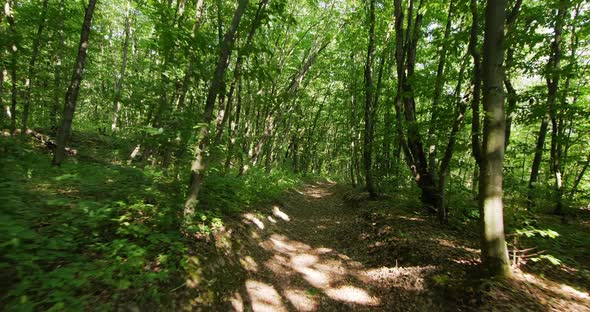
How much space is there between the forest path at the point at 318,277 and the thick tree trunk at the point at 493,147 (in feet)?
4.24

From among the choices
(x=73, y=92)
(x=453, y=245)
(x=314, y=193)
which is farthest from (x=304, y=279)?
(x=314, y=193)

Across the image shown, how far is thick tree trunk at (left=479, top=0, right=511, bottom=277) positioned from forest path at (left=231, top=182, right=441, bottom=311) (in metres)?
1.29

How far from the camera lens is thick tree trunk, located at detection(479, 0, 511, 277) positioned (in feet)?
13.7

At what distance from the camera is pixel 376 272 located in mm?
5938

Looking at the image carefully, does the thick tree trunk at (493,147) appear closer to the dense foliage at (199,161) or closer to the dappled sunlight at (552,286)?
the dense foliage at (199,161)

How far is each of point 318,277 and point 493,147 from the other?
4196 mm

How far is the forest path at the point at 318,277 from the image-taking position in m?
4.84

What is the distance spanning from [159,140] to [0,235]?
2.26 meters

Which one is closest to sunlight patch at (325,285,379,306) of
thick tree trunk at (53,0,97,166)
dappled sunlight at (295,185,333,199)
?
thick tree trunk at (53,0,97,166)

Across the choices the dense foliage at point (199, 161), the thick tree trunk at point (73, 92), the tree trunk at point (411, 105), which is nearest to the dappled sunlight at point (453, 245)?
the dense foliage at point (199, 161)

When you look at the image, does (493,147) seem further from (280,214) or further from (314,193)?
(314,193)

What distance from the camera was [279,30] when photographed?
1188 cm

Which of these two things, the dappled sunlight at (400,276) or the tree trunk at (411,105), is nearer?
the dappled sunlight at (400,276)

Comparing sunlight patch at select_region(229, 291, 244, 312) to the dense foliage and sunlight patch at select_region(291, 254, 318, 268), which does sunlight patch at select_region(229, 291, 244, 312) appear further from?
sunlight patch at select_region(291, 254, 318, 268)
